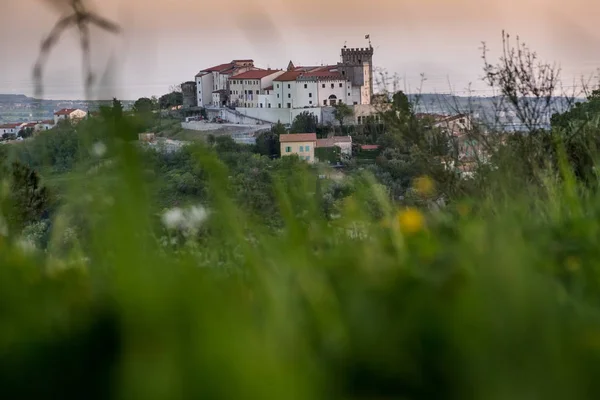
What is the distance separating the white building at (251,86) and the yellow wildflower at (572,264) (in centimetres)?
5431

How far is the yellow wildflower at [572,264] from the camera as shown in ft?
3.22

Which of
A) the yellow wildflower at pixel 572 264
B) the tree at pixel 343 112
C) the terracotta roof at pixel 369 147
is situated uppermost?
the yellow wildflower at pixel 572 264

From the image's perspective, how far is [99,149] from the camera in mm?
565

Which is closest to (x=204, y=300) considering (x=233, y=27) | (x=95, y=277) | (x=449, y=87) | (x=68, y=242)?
(x=95, y=277)

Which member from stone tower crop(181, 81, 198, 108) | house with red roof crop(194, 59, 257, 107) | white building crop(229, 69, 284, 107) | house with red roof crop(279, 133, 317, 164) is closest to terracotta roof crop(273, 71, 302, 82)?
white building crop(229, 69, 284, 107)

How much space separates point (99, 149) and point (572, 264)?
70 cm

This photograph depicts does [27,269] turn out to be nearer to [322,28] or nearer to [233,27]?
[233,27]

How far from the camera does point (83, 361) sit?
0.54 m

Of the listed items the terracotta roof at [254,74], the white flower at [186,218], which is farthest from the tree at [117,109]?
the terracotta roof at [254,74]

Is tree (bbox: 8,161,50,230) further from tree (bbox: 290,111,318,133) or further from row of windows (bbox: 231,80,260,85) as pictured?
row of windows (bbox: 231,80,260,85)

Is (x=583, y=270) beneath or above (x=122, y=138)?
beneath

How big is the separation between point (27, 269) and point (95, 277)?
0.23 ft

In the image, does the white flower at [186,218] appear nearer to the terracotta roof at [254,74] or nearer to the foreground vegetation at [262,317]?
the foreground vegetation at [262,317]

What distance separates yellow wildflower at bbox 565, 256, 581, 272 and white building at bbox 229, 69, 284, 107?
2138 inches
